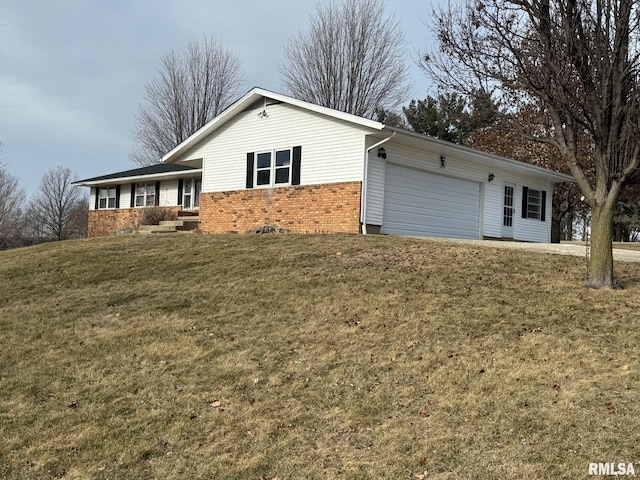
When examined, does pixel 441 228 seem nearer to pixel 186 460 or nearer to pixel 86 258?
pixel 86 258

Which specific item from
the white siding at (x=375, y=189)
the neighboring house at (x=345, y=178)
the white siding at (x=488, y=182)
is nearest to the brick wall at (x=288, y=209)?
the neighboring house at (x=345, y=178)

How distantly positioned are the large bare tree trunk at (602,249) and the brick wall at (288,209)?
7.02m

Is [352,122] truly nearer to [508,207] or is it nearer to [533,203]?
[508,207]

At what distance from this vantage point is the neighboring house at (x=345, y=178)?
1472 centimetres

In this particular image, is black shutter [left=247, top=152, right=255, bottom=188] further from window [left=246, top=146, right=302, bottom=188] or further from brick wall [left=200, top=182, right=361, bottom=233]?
brick wall [left=200, top=182, right=361, bottom=233]

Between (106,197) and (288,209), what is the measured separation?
1412 centimetres

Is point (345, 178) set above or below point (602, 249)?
above

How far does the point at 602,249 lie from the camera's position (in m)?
7.89

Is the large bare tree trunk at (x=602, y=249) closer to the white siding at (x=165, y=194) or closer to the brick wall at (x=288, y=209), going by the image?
the brick wall at (x=288, y=209)

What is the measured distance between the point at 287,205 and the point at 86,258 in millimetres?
5792

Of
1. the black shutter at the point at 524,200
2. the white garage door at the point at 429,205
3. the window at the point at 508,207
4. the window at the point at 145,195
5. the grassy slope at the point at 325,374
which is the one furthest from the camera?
the window at the point at 145,195

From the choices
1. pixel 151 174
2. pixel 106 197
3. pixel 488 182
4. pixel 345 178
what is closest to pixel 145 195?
pixel 151 174

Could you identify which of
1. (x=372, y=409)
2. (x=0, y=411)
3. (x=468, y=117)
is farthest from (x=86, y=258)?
(x=372, y=409)

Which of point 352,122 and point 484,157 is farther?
point 484,157
